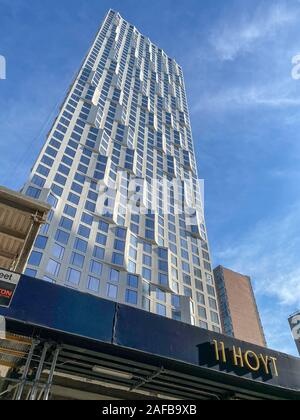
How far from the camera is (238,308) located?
317ft

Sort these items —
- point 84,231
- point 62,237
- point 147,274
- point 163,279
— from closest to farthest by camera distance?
point 62,237 < point 84,231 < point 147,274 < point 163,279

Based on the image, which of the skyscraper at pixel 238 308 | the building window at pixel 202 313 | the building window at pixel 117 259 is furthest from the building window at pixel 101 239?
the skyscraper at pixel 238 308

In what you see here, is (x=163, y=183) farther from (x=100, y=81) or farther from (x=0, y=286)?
(x=0, y=286)

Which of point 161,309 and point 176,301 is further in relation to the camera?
point 176,301

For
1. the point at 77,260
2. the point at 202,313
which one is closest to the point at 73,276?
the point at 77,260

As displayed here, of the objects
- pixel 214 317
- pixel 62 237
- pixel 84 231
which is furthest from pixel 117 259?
pixel 214 317

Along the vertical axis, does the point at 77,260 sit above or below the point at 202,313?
above

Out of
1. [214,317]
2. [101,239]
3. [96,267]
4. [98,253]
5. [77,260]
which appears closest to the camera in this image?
[77,260]

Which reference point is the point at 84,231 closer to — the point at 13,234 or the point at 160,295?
the point at 160,295

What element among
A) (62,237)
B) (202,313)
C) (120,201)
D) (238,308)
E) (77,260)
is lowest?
(202,313)

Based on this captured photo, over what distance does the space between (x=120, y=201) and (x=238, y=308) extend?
54.9 m

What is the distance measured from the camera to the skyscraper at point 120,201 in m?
50.7

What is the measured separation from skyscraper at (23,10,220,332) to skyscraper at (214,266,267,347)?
3168 centimetres

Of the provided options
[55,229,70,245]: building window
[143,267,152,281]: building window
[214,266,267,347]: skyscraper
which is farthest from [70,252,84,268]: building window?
[214,266,267,347]: skyscraper
